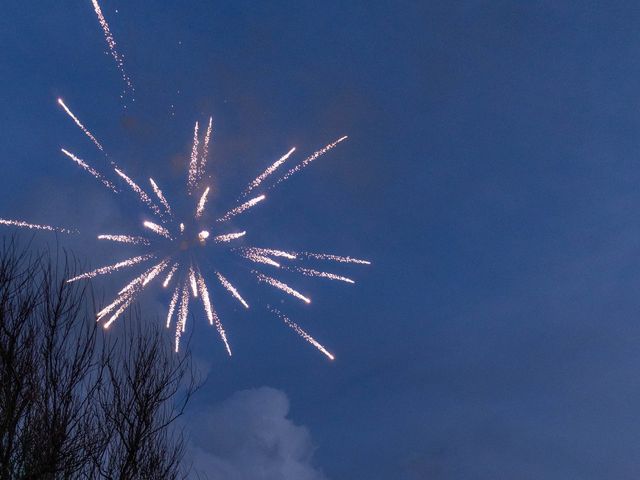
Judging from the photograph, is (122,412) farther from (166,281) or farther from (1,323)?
(166,281)

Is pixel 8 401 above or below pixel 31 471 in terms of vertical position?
above

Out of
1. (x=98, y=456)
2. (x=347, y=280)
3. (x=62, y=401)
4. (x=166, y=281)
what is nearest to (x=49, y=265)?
(x=62, y=401)

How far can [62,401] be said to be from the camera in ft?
51.9

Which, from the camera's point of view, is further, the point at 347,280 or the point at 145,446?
the point at 347,280

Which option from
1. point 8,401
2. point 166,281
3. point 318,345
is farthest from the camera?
point 318,345

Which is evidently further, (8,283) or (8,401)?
(8,283)

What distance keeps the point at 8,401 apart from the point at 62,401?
117cm

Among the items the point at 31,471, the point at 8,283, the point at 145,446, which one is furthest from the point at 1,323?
the point at 145,446

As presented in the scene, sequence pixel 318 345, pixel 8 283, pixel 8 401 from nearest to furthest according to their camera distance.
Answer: pixel 8 401, pixel 8 283, pixel 318 345

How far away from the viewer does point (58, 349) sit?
16.1 metres

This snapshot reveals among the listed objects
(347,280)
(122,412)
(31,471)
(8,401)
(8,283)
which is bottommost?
(31,471)

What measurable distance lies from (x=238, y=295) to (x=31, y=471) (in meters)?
12.1

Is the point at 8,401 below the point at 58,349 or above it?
below

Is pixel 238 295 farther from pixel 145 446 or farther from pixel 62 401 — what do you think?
pixel 62 401
